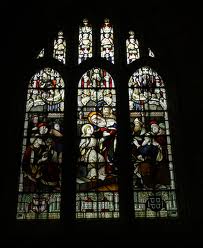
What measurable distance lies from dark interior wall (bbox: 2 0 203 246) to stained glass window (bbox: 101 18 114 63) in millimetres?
183

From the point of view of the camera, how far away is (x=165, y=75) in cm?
873

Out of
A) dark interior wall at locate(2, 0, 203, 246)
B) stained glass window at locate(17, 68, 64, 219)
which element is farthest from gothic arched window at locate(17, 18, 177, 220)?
dark interior wall at locate(2, 0, 203, 246)

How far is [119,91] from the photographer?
27.7 feet

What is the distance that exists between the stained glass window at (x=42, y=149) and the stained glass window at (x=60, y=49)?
0.27m

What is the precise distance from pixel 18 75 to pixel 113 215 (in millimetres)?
2845

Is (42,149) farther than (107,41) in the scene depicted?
No

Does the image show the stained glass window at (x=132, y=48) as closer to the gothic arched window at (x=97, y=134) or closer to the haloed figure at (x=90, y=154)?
the gothic arched window at (x=97, y=134)

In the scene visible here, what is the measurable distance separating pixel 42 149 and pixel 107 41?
7.72ft

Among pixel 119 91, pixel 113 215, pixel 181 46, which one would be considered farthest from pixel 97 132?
pixel 181 46

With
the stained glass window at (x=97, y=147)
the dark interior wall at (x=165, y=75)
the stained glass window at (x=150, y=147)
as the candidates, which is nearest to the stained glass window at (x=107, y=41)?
the dark interior wall at (x=165, y=75)

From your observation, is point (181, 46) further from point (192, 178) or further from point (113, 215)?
point (113, 215)

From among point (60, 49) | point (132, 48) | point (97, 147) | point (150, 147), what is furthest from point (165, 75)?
point (60, 49)

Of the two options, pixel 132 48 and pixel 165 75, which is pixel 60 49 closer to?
pixel 132 48

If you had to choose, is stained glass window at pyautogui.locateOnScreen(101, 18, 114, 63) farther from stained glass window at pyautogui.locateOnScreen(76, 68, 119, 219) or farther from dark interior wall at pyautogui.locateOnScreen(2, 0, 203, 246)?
stained glass window at pyautogui.locateOnScreen(76, 68, 119, 219)
